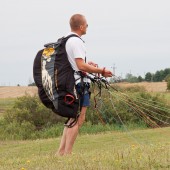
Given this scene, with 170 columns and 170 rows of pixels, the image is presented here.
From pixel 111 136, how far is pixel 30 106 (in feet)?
28.7

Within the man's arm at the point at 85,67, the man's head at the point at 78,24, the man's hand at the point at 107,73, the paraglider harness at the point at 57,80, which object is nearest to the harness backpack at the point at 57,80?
the paraglider harness at the point at 57,80

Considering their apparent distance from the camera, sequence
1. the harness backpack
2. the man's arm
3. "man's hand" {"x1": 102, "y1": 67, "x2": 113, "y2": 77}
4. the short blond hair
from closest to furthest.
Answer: the harness backpack < the man's arm < "man's hand" {"x1": 102, "y1": 67, "x2": 113, "y2": 77} < the short blond hair

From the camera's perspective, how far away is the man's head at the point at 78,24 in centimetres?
701

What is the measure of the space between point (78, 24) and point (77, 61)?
2.02 feet

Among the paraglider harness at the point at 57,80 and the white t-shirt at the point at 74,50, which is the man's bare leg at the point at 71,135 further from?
the white t-shirt at the point at 74,50

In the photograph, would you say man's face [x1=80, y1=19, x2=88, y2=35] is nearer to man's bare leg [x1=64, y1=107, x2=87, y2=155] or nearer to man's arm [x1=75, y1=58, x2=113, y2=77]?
man's arm [x1=75, y1=58, x2=113, y2=77]

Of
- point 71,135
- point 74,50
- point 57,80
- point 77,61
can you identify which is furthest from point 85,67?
point 71,135

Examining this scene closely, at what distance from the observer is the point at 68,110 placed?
263 inches

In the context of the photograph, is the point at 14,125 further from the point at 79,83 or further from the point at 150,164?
the point at 150,164

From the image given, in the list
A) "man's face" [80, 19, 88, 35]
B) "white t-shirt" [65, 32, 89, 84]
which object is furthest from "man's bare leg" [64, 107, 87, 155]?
"man's face" [80, 19, 88, 35]

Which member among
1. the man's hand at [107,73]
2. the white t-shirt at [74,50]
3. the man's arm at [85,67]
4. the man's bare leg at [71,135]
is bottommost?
the man's bare leg at [71,135]

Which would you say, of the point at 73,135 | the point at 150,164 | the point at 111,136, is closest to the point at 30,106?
the point at 111,136

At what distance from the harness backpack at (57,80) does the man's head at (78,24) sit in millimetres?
253

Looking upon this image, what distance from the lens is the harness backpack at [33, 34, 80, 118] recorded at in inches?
261
